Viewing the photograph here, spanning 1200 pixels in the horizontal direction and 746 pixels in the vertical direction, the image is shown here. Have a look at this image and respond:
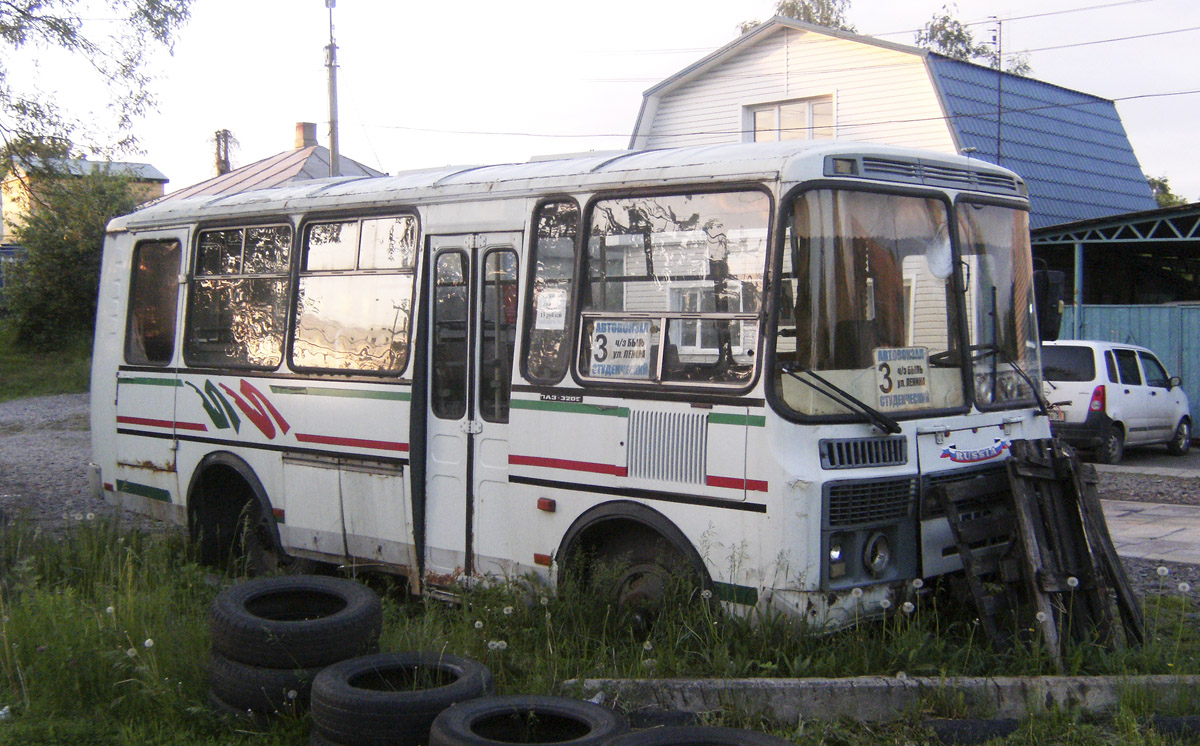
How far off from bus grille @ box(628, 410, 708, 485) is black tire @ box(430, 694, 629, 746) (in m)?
1.54

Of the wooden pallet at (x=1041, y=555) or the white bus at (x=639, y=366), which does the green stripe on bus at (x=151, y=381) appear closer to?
the white bus at (x=639, y=366)

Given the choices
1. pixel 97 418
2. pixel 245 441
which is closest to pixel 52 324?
pixel 97 418

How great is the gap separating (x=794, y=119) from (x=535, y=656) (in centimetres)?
2049

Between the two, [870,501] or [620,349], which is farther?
[620,349]

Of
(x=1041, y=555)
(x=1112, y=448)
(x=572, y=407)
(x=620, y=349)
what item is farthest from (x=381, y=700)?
(x=1112, y=448)

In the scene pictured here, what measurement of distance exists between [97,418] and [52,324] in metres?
26.3

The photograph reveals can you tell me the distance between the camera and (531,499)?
6.67m

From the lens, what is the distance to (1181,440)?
58.8 ft

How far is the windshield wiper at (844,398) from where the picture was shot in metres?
5.55

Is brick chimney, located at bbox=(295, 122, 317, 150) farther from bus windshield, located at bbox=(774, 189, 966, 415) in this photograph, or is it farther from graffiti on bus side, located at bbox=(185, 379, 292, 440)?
bus windshield, located at bbox=(774, 189, 966, 415)

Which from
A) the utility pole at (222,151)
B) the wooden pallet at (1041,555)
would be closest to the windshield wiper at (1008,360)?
the wooden pallet at (1041,555)

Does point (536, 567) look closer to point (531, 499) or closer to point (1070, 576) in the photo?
point (531, 499)

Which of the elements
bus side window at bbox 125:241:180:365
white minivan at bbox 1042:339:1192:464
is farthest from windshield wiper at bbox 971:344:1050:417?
white minivan at bbox 1042:339:1192:464

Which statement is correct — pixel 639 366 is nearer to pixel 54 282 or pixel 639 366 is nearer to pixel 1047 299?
pixel 1047 299
